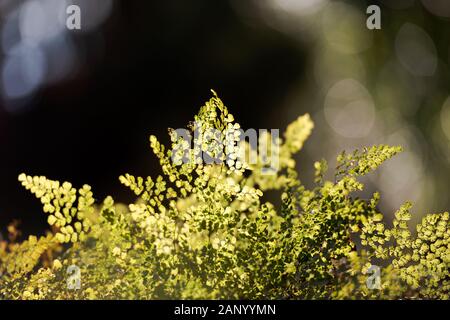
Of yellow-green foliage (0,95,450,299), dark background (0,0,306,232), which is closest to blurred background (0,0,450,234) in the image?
dark background (0,0,306,232)

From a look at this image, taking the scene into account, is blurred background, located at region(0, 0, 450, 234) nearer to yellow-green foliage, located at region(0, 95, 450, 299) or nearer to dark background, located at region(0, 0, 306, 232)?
dark background, located at region(0, 0, 306, 232)

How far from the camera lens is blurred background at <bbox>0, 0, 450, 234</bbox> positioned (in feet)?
9.07

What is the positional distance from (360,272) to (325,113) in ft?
7.89

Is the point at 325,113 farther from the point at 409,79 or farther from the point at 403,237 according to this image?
the point at 403,237

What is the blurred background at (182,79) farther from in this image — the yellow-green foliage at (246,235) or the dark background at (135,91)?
the yellow-green foliage at (246,235)

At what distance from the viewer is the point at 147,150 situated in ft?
9.59

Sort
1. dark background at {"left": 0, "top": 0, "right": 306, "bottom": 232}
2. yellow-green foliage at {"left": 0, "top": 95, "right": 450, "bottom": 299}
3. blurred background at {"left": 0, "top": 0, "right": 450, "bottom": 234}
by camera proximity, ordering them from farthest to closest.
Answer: dark background at {"left": 0, "top": 0, "right": 306, "bottom": 232} → blurred background at {"left": 0, "top": 0, "right": 450, "bottom": 234} → yellow-green foliage at {"left": 0, "top": 95, "right": 450, "bottom": 299}

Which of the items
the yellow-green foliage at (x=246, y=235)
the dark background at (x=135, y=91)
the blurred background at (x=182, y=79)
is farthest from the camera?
the dark background at (x=135, y=91)

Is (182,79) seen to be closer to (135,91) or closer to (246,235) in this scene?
(135,91)

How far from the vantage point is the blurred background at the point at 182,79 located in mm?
2766

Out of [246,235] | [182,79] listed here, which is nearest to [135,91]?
[182,79]

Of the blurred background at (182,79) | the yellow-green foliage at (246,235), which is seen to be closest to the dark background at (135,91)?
the blurred background at (182,79)

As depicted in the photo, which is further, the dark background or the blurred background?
the dark background
